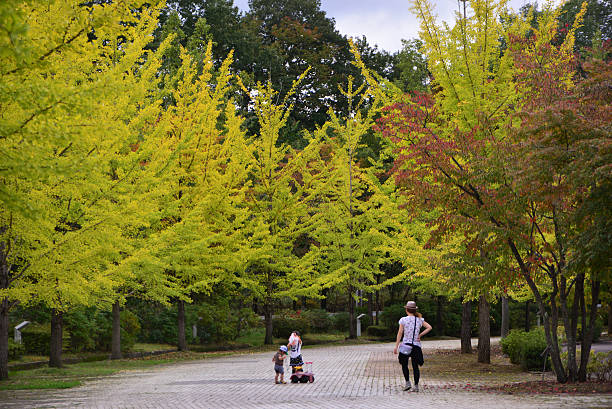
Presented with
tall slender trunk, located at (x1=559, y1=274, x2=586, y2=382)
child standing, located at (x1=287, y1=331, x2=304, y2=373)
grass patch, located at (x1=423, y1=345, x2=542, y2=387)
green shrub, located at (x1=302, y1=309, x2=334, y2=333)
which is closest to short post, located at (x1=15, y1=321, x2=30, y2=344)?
child standing, located at (x1=287, y1=331, x2=304, y2=373)

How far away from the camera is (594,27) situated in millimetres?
61031

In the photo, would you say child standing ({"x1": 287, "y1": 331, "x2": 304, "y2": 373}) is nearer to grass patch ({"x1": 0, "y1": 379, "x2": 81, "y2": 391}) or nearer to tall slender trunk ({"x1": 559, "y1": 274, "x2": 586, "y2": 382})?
grass patch ({"x1": 0, "y1": 379, "x2": 81, "y2": 391})

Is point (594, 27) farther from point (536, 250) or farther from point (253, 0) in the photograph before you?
point (536, 250)

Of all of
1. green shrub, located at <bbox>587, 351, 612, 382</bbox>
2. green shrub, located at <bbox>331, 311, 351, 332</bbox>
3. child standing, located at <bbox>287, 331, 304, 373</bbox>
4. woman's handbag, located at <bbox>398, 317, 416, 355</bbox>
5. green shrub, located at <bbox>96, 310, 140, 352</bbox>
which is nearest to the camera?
woman's handbag, located at <bbox>398, 317, 416, 355</bbox>

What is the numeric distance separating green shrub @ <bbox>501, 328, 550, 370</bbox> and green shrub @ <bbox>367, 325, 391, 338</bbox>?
1467 cm

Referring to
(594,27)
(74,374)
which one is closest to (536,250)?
(74,374)

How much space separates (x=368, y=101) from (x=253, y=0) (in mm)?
16017

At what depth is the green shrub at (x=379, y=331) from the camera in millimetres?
31750

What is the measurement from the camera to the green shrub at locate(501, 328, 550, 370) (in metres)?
16.0

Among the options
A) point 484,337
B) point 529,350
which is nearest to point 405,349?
point 529,350

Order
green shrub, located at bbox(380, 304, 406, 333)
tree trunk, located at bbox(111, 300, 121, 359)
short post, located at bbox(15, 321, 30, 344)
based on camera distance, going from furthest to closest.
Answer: green shrub, located at bbox(380, 304, 406, 333) < tree trunk, located at bbox(111, 300, 121, 359) < short post, located at bbox(15, 321, 30, 344)

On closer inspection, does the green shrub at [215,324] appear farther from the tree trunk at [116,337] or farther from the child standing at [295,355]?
the child standing at [295,355]

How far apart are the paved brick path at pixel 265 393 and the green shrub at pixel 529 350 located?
275 centimetres

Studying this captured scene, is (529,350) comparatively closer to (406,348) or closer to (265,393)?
(406,348)
